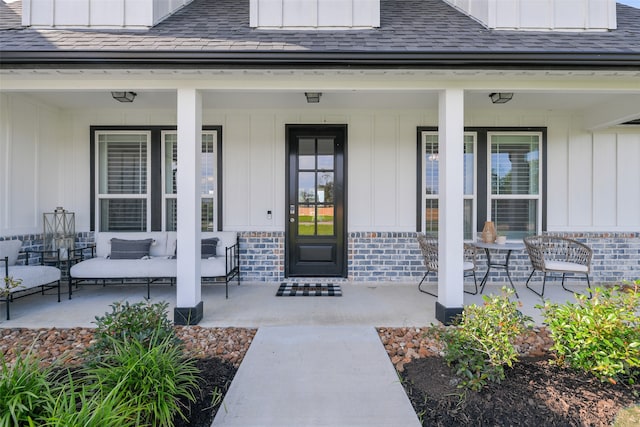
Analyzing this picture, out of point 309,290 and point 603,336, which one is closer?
point 603,336

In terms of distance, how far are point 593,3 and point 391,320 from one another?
181 inches

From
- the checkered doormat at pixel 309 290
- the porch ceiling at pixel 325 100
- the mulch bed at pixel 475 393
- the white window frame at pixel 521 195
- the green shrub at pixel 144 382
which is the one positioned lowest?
the mulch bed at pixel 475 393

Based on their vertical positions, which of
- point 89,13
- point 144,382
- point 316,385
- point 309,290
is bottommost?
point 316,385

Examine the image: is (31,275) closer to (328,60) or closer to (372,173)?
(328,60)

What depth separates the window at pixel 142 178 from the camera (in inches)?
192

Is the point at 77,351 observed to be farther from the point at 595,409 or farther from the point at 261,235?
the point at 595,409

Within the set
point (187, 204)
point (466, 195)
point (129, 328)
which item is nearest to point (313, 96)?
point (187, 204)

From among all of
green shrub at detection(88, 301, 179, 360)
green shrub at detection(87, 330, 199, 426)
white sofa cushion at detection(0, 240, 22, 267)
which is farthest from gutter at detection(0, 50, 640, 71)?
green shrub at detection(87, 330, 199, 426)

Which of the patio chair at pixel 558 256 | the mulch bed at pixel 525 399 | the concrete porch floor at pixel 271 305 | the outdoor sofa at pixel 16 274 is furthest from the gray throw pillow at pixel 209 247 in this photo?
the patio chair at pixel 558 256

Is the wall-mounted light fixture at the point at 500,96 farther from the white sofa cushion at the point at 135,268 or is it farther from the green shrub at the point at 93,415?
the green shrub at the point at 93,415

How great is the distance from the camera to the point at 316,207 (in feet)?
16.2

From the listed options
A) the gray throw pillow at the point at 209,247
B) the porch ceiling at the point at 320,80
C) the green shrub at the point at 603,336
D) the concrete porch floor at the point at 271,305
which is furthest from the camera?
the gray throw pillow at the point at 209,247

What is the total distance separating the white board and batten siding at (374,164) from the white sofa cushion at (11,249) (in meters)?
0.91

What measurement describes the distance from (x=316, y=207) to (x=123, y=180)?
9.99 ft
